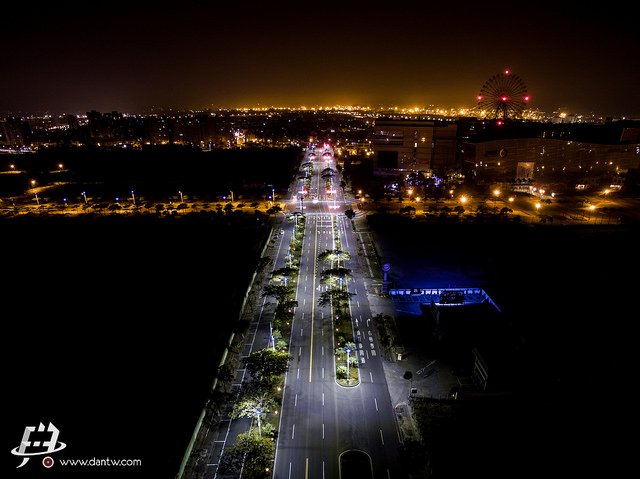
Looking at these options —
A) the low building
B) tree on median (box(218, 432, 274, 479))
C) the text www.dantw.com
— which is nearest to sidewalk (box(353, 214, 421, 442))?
tree on median (box(218, 432, 274, 479))

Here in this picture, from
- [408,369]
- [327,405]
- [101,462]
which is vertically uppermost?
[408,369]

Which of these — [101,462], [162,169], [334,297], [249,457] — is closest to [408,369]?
[334,297]

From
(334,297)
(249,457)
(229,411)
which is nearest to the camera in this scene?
(249,457)

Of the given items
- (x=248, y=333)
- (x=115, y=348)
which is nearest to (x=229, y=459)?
(x=248, y=333)

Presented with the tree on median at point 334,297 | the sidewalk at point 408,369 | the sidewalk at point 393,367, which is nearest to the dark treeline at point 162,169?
the sidewalk at point 393,367

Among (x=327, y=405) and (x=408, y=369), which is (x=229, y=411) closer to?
(x=327, y=405)

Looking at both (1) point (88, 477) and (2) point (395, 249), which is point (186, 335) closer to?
(1) point (88, 477)
